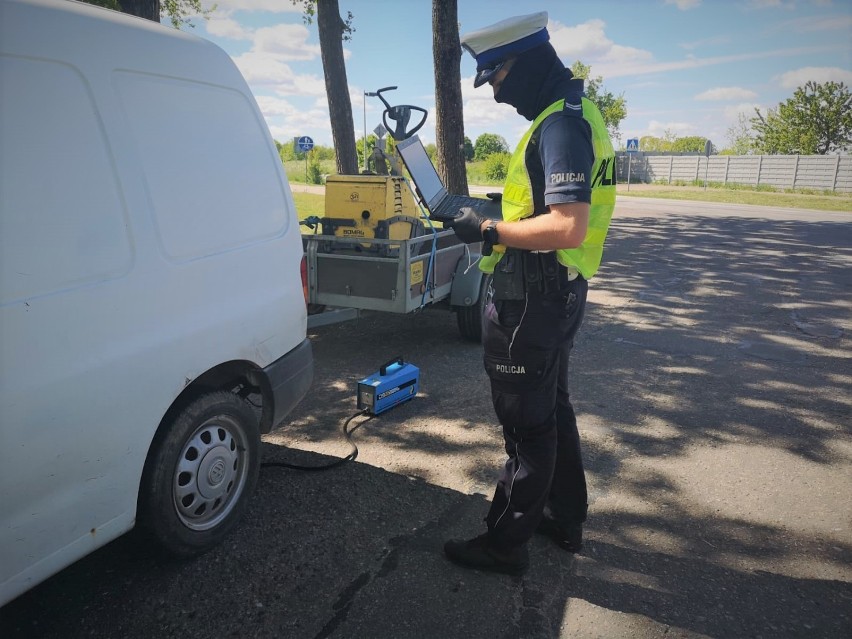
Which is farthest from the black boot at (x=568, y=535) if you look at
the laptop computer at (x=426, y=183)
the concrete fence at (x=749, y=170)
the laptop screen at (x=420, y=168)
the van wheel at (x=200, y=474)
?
the concrete fence at (x=749, y=170)

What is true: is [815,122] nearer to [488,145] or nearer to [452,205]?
[488,145]

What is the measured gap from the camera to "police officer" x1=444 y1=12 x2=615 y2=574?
2.43 meters

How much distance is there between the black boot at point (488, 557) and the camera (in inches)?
108

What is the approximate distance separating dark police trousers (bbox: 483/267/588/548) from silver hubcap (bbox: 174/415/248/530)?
116cm

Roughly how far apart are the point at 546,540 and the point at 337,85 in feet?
36.8

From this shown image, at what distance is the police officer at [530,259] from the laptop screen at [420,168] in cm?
229

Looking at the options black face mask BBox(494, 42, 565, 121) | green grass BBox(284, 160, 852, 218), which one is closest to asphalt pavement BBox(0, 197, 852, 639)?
black face mask BBox(494, 42, 565, 121)

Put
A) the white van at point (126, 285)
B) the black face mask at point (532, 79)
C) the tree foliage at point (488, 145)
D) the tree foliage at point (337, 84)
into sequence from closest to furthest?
the white van at point (126, 285) → the black face mask at point (532, 79) → the tree foliage at point (337, 84) → the tree foliage at point (488, 145)

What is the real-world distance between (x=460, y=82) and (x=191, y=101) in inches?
301

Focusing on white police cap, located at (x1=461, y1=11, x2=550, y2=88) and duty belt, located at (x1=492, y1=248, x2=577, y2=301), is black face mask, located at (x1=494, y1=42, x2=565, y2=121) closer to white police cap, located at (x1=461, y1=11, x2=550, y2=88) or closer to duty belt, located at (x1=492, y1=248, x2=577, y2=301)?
white police cap, located at (x1=461, y1=11, x2=550, y2=88)

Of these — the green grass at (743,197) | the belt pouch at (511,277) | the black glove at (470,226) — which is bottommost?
the green grass at (743,197)

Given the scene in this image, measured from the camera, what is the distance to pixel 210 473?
274 centimetres

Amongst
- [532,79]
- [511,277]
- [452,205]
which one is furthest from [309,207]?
[511,277]

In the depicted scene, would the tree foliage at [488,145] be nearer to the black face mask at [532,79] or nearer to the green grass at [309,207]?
the green grass at [309,207]
